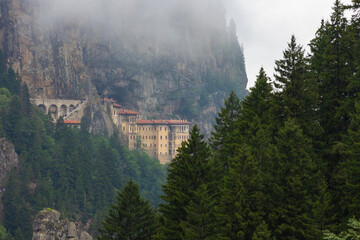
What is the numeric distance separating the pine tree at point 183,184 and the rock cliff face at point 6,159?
3475 inches

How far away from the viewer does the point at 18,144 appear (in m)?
131

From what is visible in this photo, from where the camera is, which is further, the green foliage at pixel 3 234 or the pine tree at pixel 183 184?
the green foliage at pixel 3 234

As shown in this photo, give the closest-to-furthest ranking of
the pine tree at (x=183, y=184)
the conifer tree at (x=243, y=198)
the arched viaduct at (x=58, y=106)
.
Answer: the conifer tree at (x=243, y=198) < the pine tree at (x=183, y=184) < the arched viaduct at (x=58, y=106)

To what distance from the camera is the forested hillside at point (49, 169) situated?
115125 millimetres

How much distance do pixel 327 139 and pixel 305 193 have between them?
9455 mm

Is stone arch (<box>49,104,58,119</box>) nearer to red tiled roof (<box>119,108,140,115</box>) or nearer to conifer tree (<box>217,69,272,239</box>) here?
red tiled roof (<box>119,108,140,115</box>)

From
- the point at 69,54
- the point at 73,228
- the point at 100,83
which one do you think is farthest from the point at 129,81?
the point at 73,228

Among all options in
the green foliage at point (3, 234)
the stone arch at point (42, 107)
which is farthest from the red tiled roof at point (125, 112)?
the green foliage at point (3, 234)

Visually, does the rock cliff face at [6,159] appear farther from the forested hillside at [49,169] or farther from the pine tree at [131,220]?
the pine tree at [131,220]

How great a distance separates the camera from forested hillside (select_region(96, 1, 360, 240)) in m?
32.7

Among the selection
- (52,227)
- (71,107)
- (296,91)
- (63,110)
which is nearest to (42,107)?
(63,110)

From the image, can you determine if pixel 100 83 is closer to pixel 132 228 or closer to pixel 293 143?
pixel 132 228

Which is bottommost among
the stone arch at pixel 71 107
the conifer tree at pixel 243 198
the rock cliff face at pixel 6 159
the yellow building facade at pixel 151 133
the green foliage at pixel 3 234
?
the green foliage at pixel 3 234

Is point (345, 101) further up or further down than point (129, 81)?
further down
